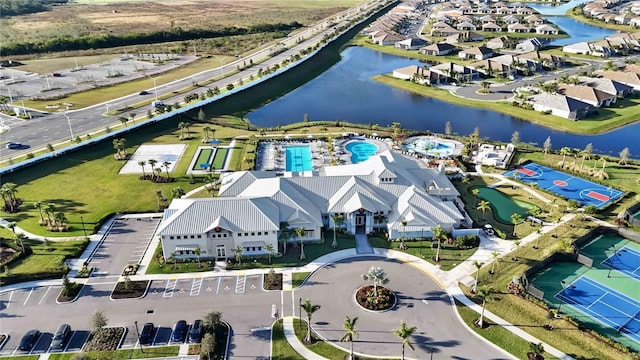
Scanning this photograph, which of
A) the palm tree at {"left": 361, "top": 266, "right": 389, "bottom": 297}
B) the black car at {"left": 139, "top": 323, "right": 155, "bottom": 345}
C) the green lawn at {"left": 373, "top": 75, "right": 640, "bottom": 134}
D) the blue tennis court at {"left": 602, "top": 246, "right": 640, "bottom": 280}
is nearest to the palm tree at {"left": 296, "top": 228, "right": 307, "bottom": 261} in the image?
the palm tree at {"left": 361, "top": 266, "right": 389, "bottom": 297}

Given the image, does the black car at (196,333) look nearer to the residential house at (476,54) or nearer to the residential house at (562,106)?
the residential house at (562,106)

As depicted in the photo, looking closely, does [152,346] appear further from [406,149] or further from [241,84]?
[241,84]

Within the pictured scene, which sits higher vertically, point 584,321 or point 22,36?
point 22,36

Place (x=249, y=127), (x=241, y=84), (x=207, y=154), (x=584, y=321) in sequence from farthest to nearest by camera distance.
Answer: (x=241, y=84) → (x=249, y=127) → (x=207, y=154) → (x=584, y=321)

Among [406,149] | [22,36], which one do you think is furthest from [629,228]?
[22,36]

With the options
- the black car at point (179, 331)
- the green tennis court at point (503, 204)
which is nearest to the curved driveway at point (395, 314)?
the black car at point (179, 331)
